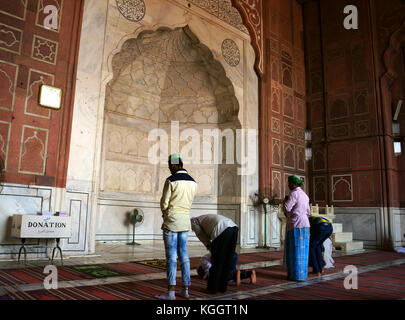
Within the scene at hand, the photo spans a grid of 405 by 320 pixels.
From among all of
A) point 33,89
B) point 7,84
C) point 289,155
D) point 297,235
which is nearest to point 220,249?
point 297,235

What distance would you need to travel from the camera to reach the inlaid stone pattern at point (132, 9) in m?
6.41

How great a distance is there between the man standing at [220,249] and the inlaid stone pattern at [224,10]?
6.05 m

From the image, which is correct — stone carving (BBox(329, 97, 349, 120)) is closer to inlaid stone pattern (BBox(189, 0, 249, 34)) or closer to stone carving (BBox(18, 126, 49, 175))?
inlaid stone pattern (BBox(189, 0, 249, 34))

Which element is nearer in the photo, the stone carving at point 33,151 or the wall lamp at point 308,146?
the stone carving at point 33,151

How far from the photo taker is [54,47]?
215 inches

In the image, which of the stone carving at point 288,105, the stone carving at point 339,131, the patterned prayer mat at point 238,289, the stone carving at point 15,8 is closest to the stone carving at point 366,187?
the stone carving at point 339,131

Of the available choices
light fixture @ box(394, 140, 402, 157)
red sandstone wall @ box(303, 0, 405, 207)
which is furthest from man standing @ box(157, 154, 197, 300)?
light fixture @ box(394, 140, 402, 157)

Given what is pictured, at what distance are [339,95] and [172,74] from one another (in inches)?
186

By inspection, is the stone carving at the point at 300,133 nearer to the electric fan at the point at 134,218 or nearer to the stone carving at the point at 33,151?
the electric fan at the point at 134,218

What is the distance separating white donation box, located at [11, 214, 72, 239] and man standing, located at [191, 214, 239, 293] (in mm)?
2425

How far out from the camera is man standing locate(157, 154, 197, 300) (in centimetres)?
296

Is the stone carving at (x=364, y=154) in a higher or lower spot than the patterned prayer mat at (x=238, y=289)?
higher

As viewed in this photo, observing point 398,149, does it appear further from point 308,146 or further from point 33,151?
point 33,151
